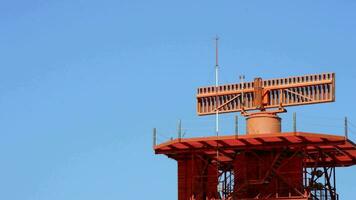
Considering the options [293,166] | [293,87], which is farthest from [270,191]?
[293,87]

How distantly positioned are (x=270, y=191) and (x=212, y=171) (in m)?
6.93

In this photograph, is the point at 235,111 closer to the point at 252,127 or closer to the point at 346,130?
the point at 252,127

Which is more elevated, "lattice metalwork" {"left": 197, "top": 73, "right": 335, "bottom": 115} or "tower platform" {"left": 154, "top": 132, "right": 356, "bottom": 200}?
"lattice metalwork" {"left": 197, "top": 73, "right": 335, "bottom": 115}

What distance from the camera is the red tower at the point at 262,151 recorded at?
335 feet

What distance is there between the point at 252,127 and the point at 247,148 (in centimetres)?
198

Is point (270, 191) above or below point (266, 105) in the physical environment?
below

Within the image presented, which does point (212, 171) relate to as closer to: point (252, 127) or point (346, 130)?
point (252, 127)

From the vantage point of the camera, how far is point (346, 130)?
3962 inches

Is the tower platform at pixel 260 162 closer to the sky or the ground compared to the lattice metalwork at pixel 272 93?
closer to the ground

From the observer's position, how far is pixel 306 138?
100312 mm

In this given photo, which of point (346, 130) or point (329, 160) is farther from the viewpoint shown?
point (329, 160)

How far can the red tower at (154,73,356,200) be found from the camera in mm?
102062

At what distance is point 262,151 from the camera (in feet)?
341

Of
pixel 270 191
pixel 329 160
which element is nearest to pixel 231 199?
pixel 270 191
